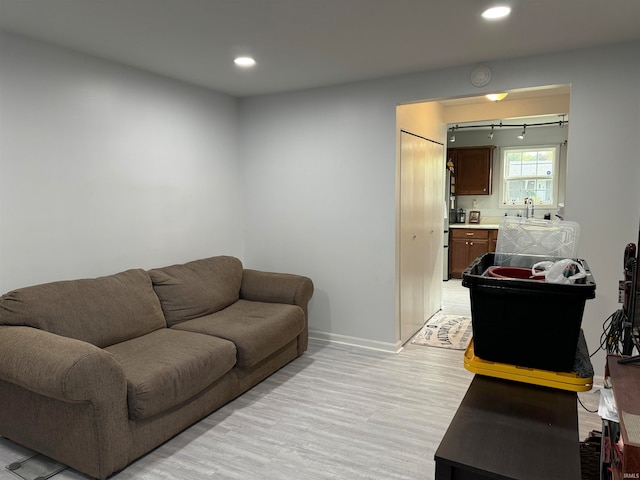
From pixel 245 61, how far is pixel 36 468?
2785 mm

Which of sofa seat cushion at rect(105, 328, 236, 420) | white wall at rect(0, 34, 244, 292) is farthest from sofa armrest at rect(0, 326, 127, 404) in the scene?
white wall at rect(0, 34, 244, 292)

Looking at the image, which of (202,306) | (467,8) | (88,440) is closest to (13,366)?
(88,440)

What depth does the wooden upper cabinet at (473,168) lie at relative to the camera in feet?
23.3

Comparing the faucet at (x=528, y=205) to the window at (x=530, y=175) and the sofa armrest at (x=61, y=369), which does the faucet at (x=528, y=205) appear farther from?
the sofa armrest at (x=61, y=369)

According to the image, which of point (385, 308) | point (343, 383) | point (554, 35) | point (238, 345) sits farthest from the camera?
point (385, 308)

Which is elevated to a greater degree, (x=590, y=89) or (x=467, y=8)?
(x=467, y=8)

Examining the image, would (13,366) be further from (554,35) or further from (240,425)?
(554,35)

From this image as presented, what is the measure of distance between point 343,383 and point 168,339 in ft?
4.30

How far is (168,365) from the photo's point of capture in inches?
94.3

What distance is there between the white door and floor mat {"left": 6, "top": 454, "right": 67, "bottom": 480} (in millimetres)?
2762

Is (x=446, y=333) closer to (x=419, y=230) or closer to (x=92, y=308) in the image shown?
(x=419, y=230)

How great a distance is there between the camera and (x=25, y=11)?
2.25 m

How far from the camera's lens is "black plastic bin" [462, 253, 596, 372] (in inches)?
49.8

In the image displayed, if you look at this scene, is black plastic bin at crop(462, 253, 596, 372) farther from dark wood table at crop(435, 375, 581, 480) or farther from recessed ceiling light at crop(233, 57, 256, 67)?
recessed ceiling light at crop(233, 57, 256, 67)
